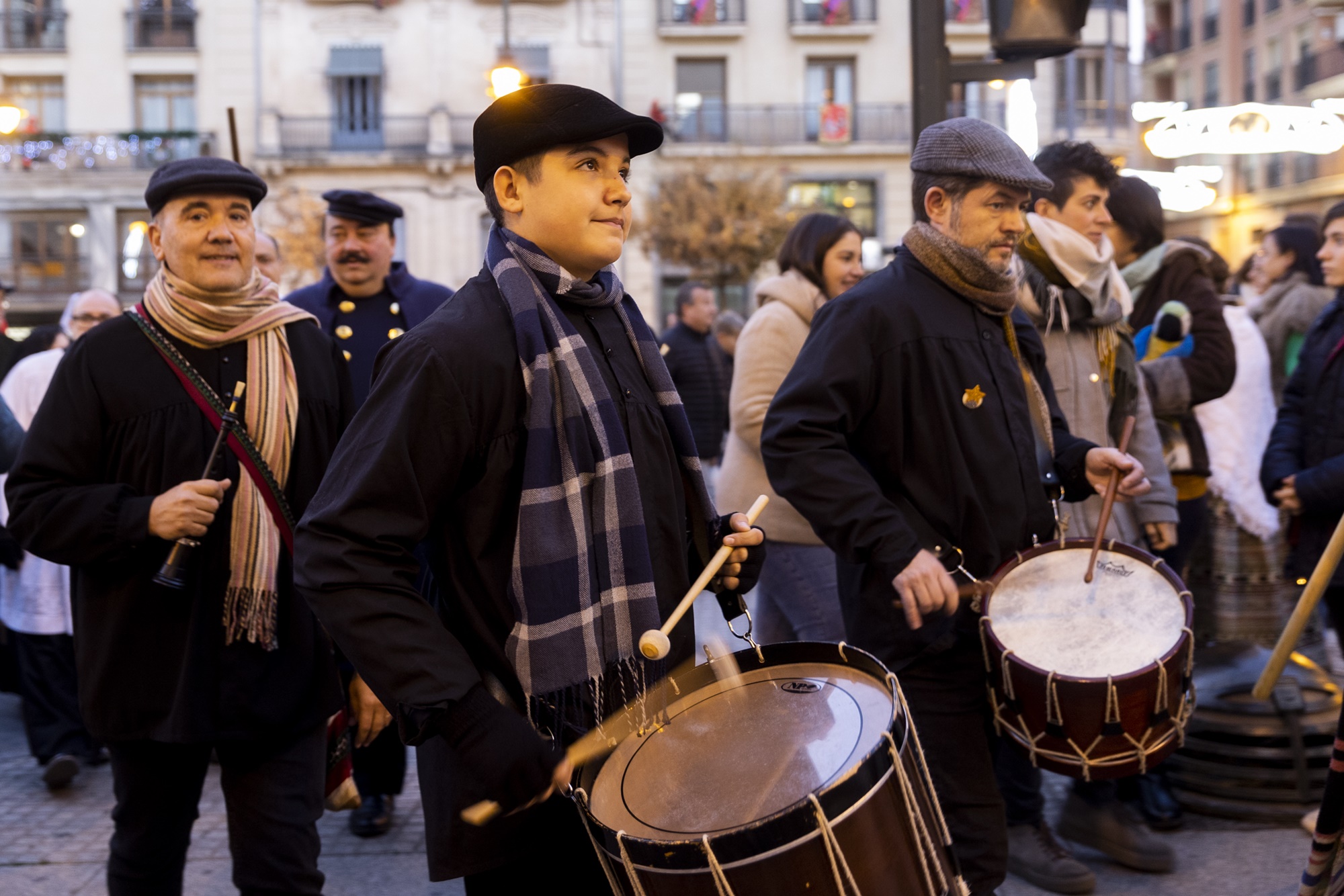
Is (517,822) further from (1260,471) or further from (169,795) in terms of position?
(1260,471)

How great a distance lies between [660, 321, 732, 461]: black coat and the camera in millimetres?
11891

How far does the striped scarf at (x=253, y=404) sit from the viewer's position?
316 cm

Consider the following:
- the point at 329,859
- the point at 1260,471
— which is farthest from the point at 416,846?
the point at 1260,471

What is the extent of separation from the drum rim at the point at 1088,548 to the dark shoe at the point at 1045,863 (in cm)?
124

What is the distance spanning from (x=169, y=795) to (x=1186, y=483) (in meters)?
3.75

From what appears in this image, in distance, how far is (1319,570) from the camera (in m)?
3.12

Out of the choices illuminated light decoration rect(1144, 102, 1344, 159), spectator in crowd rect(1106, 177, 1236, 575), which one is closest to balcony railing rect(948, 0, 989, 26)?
illuminated light decoration rect(1144, 102, 1344, 159)

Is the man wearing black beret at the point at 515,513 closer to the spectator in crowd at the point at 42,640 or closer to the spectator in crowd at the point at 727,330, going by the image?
the spectator in crowd at the point at 42,640

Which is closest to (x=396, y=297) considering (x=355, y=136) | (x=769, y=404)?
(x=769, y=404)

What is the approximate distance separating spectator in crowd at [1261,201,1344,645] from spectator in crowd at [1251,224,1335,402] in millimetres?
2521

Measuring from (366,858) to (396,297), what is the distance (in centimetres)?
215

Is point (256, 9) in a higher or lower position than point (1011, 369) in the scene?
higher

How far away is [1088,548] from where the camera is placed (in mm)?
3238

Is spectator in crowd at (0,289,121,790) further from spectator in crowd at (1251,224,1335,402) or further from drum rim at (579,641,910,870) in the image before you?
spectator in crowd at (1251,224,1335,402)
